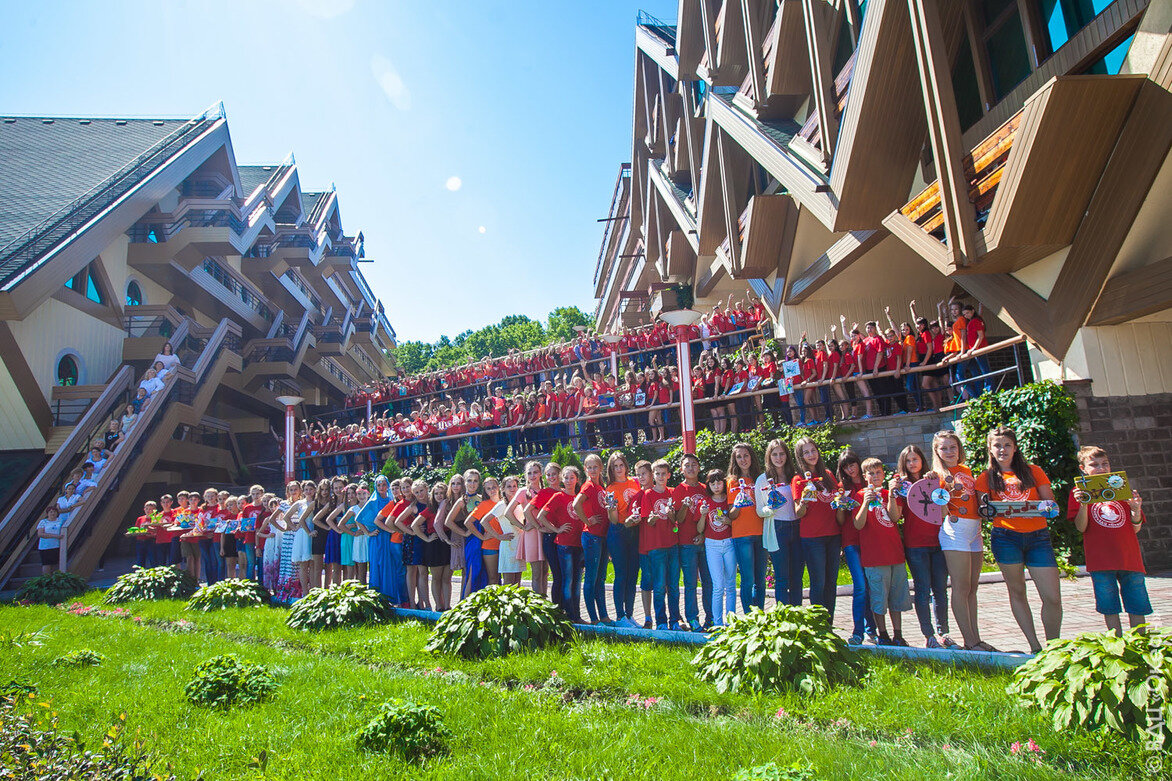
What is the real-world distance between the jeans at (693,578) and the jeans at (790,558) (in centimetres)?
73

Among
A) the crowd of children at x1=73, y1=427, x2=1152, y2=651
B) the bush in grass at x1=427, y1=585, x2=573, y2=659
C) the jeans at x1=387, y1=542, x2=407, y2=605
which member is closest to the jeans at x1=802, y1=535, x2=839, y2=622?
the crowd of children at x1=73, y1=427, x2=1152, y2=651

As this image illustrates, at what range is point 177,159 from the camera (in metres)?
26.1

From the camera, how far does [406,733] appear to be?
160 inches

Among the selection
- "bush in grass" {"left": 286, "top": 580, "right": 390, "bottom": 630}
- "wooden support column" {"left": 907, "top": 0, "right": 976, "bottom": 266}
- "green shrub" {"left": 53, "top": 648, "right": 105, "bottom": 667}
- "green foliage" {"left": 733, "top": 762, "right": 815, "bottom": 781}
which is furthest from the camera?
"wooden support column" {"left": 907, "top": 0, "right": 976, "bottom": 266}

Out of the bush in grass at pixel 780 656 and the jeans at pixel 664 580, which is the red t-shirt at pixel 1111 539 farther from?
the jeans at pixel 664 580

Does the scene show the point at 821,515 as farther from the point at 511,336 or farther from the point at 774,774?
the point at 511,336

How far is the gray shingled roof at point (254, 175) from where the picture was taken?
3941 centimetres

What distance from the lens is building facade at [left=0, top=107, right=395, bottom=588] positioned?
17438mm

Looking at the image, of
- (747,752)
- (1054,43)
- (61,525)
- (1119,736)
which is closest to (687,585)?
(747,752)

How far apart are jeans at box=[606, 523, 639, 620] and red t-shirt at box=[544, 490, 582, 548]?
36 cm

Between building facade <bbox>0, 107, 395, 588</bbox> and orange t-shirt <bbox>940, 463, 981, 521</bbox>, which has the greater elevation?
building facade <bbox>0, 107, 395, 588</bbox>

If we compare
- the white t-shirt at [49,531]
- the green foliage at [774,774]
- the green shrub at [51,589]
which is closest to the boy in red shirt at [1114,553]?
the green foliage at [774,774]

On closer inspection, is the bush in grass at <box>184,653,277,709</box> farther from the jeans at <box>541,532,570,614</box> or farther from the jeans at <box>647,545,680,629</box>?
the jeans at <box>647,545,680,629</box>

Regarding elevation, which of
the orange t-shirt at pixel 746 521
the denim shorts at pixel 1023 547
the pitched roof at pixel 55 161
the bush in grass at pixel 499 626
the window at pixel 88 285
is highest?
the pitched roof at pixel 55 161
